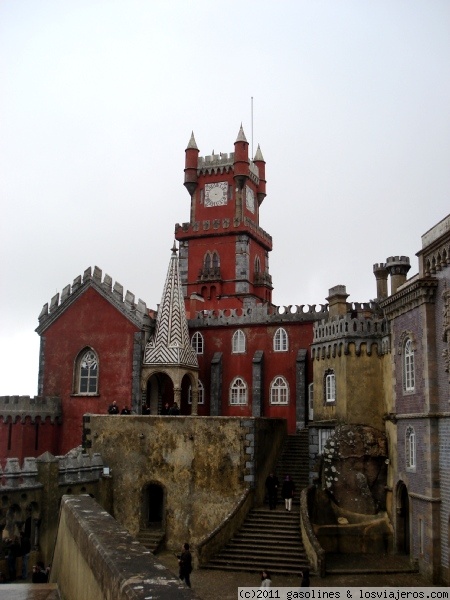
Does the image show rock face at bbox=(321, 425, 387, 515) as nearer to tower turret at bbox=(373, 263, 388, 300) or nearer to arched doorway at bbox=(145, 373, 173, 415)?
tower turret at bbox=(373, 263, 388, 300)

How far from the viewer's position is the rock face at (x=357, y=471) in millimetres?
26719


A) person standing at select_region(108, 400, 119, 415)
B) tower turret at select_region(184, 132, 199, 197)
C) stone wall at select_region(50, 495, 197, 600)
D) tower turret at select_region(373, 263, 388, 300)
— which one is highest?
tower turret at select_region(184, 132, 199, 197)

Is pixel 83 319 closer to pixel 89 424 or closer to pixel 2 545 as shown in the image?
pixel 89 424

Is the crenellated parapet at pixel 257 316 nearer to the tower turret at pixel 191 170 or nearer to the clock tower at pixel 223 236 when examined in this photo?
the clock tower at pixel 223 236

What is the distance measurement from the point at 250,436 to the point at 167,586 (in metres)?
22.3

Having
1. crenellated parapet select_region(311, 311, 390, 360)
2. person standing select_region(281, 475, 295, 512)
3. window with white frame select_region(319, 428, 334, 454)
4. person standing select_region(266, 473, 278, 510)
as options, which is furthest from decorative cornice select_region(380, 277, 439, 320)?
person standing select_region(266, 473, 278, 510)

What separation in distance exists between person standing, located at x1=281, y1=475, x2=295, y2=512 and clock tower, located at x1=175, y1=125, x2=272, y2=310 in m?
22.7

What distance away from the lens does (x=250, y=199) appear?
54656 mm

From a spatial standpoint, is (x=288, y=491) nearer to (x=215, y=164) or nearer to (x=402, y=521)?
(x=402, y=521)

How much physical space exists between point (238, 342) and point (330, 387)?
384 inches

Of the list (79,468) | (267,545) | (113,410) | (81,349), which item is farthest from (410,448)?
(81,349)

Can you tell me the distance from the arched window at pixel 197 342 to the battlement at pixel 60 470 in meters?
11.5

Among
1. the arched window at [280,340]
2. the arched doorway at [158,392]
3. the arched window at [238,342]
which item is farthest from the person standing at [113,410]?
the arched window at [280,340]

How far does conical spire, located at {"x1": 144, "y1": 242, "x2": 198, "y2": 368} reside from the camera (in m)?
35.5
